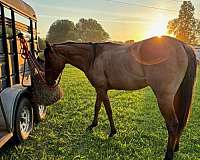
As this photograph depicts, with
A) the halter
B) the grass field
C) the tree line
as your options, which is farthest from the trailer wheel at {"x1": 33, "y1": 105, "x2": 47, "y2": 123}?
the tree line

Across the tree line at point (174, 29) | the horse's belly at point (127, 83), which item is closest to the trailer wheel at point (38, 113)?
the horse's belly at point (127, 83)

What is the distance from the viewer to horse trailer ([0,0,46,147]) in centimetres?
430

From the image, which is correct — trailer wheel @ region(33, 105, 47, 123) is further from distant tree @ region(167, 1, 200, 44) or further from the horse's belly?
distant tree @ region(167, 1, 200, 44)

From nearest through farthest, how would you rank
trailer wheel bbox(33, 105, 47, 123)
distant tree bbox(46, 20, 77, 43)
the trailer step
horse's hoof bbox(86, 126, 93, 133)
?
the trailer step → horse's hoof bbox(86, 126, 93, 133) → trailer wheel bbox(33, 105, 47, 123) → distant tree bbox(46, 20, 77, 43)

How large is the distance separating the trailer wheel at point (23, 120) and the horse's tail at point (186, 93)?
94.1 inches

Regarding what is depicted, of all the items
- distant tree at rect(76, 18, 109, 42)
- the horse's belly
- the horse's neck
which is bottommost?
distant tree at rect(76, 18, 109, 42)

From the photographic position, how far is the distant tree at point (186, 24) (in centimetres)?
6288

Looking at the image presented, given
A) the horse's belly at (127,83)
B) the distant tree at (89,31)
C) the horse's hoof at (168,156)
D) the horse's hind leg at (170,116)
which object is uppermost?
the horse's belly at (127,83)

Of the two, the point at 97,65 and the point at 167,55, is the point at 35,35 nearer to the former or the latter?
the point at 97,65

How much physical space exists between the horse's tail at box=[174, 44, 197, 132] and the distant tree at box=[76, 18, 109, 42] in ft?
235

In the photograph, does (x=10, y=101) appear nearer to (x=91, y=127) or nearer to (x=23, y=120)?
(x=23, y=120)

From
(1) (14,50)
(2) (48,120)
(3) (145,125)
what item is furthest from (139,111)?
(1) (14,50)

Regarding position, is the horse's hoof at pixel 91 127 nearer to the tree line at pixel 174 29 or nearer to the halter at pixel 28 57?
the halter at pixel 28 57

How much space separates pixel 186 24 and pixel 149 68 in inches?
2453
